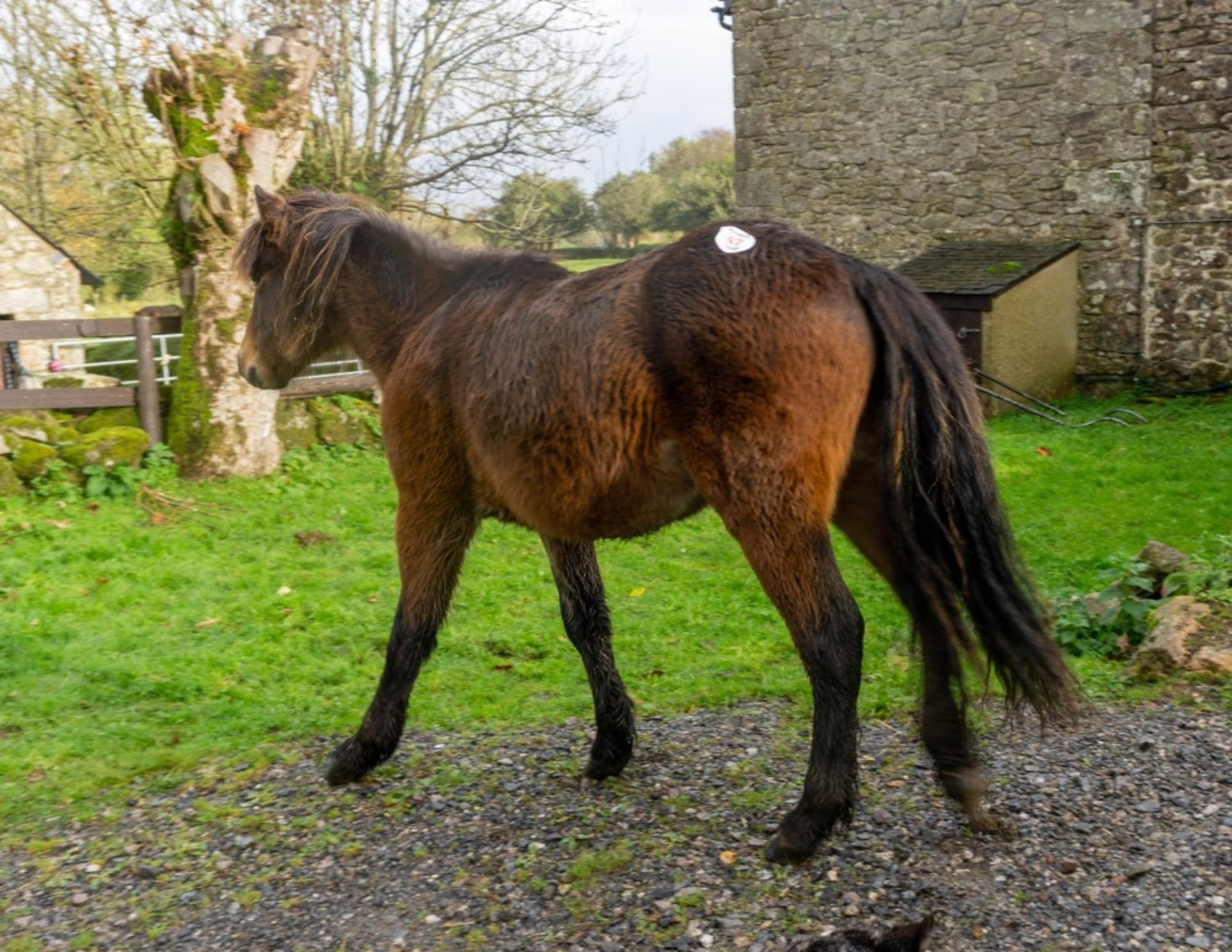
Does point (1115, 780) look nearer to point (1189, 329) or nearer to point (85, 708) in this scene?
point (85, 708)

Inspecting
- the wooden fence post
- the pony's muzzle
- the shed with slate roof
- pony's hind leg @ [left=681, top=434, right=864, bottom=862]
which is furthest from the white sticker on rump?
the shed with slate roof

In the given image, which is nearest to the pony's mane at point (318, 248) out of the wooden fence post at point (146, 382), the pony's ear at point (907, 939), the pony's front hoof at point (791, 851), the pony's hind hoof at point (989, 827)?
the pony's front hoof at point (791, 851)

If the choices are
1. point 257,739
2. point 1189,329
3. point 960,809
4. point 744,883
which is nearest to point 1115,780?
point 960,809

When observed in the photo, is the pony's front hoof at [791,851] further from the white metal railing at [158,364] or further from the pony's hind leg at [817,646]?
the white metal railing at [158,364]

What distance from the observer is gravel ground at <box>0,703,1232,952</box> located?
10.8ft

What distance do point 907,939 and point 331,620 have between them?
476cm

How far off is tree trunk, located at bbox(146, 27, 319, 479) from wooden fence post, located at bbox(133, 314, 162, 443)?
150mm

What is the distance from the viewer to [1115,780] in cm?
409

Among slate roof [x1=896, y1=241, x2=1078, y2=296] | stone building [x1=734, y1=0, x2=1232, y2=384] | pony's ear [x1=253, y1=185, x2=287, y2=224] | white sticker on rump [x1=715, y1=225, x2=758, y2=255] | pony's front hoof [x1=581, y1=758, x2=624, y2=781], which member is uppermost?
stone building [x1=734, y1=0, x2=1232, y2=384]

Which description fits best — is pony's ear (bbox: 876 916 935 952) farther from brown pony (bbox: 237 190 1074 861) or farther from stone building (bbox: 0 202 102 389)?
stone building (bbox: 0 202 102 389)

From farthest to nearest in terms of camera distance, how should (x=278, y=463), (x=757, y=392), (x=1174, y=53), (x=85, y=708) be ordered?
(x=1174, y=53) → (x=278, y=463) → (x=85, y=708) → (x=757, y=392)

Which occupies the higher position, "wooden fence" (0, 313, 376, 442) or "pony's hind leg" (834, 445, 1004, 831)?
"wooden fence" (0, 313, 376, 442)

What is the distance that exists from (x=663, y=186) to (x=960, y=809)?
20.1 metres

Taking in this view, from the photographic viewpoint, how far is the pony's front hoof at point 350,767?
4.50 metres
